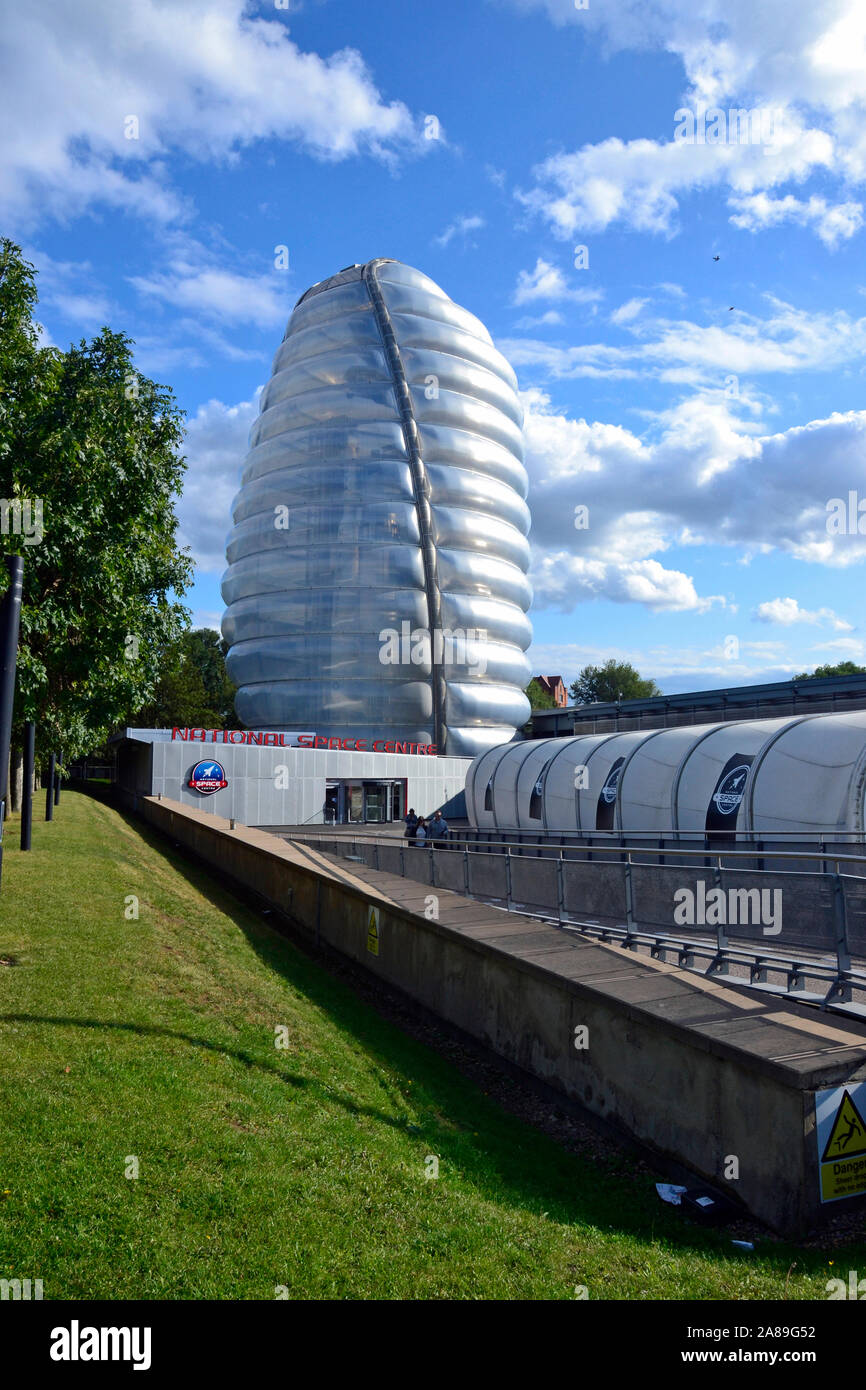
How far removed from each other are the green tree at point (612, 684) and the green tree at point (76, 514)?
126158 millimetres

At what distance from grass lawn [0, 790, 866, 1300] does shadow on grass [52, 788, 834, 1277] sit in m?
0.03

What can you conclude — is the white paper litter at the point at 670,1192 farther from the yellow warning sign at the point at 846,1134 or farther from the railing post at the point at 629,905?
the railing post at the point at 629,905

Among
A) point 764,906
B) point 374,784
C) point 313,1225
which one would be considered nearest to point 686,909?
point 764,906

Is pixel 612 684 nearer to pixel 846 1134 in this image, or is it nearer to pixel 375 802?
pixel 375 802

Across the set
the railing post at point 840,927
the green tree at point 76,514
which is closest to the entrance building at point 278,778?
the green tree at point 76,514

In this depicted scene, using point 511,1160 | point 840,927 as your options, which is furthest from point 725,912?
point 511,1160

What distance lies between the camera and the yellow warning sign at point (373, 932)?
1397 centimetres

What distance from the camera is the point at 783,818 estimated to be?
1911 cm

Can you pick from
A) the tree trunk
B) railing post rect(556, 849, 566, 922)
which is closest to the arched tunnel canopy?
railing post rect(556, 849, 566, 922)

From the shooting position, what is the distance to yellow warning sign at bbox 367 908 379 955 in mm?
13969

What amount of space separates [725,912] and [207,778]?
36695 mm

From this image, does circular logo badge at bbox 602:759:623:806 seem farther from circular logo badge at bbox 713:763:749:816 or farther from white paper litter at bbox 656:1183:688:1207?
white paper litter at bbox 656:1183:688:1207
